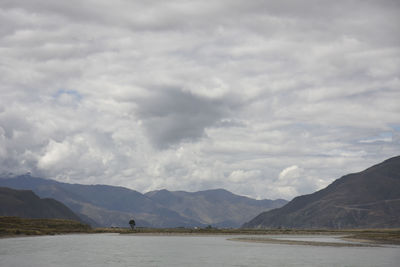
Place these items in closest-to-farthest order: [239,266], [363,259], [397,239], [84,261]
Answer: [239,266] → [84,261] → [363,259] → [397,239]

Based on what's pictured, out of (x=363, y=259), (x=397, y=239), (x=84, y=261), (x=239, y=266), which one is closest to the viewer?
(x=239, y=266)

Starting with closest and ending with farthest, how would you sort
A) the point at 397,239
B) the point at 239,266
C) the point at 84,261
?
the point at 239,266
the point at 84,261
the point at 397,239

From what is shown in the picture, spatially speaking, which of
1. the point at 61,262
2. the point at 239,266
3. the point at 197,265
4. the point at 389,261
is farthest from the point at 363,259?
the point at 61,262

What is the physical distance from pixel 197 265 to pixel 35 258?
38.6 meters

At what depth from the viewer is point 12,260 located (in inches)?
3799

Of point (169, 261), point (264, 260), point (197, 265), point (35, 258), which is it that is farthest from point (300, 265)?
point (35, 258)

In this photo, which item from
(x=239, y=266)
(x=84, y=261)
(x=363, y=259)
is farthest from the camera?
(x=363, y=259)

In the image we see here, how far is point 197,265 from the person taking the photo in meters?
93.2

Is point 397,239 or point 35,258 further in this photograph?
point 397,239

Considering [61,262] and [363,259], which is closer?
[61,262]

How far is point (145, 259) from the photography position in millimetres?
104875

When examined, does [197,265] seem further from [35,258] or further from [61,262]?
[35,258]

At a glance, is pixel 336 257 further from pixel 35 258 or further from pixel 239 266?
pixel 35 258

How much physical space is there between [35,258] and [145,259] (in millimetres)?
25183
